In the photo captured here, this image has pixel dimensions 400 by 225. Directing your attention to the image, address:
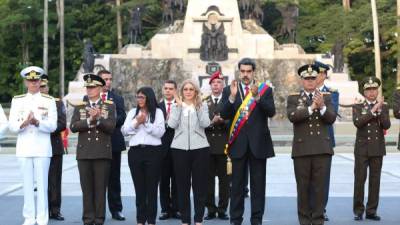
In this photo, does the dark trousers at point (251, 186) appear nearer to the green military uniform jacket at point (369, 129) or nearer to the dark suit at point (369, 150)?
the dark suit at point (369, 150)

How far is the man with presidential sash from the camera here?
930 centimetres

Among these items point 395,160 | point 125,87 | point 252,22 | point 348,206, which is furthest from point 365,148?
point 252,22

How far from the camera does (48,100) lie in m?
9.71

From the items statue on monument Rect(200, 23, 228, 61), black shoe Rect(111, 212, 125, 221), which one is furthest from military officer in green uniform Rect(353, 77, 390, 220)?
statue on monument Rect(200, 23, 228, 61)

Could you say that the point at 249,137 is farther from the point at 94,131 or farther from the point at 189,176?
the point at 94,131

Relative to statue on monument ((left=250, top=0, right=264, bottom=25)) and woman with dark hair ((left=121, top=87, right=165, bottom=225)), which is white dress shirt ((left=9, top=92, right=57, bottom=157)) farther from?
statue on monument ((left=250, top=0, right=264, bottom=25))

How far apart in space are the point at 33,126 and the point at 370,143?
4464 millimetres

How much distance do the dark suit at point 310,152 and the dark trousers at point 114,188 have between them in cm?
257

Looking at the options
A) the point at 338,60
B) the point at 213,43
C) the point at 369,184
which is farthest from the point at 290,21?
the point at 369,184

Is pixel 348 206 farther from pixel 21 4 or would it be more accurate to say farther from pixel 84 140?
pixel 21 4

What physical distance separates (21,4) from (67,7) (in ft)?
15.6

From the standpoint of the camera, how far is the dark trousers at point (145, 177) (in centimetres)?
941

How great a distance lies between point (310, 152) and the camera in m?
9.36

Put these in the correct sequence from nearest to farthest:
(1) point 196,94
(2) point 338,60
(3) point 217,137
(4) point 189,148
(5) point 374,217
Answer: (4) point 189,148
(1) point 196,94
(5) point 374,217
(3) point 217,137
(2) point 338,60
